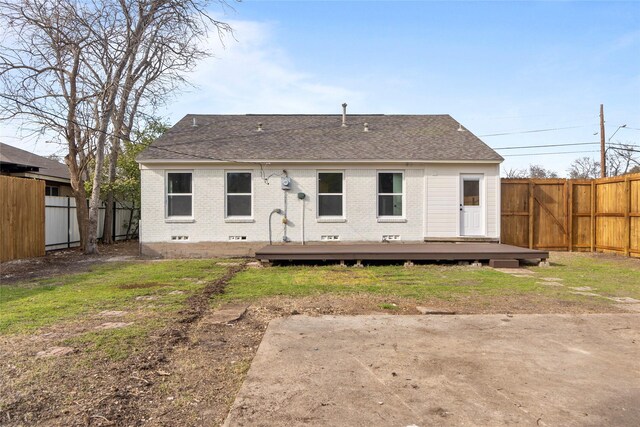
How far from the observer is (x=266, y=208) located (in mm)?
12844

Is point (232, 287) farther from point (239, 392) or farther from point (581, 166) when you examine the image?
point (581, 166)

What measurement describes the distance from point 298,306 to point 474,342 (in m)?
2.65

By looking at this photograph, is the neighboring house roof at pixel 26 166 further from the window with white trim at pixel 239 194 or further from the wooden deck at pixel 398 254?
the wooden deck at pixel 398 254

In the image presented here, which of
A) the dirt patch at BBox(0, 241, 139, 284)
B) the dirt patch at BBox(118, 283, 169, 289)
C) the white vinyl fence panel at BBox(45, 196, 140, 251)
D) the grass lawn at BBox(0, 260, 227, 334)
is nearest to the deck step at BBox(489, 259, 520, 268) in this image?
the grass lawn at BBox(0, 260, 227, 334)

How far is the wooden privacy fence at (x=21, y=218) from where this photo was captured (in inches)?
426

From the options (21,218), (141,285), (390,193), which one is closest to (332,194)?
(390,193)

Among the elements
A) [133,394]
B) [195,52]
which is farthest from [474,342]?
[195,52]

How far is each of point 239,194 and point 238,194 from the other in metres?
0.03

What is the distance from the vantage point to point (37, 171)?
49.7 feet

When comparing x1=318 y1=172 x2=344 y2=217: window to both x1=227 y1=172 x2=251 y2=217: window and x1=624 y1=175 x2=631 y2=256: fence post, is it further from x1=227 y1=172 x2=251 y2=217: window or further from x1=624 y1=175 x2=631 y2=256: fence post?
x1=624 y1=175 x2=631 y2=256: fence post

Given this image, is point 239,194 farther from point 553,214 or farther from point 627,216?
point 627,216

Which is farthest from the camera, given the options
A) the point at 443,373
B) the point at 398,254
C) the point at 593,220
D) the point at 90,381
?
the point at 593,220

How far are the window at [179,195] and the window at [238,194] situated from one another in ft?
3.99

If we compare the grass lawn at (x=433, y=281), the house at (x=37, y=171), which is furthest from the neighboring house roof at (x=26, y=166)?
the grass lawn at (x=433, y=281)
